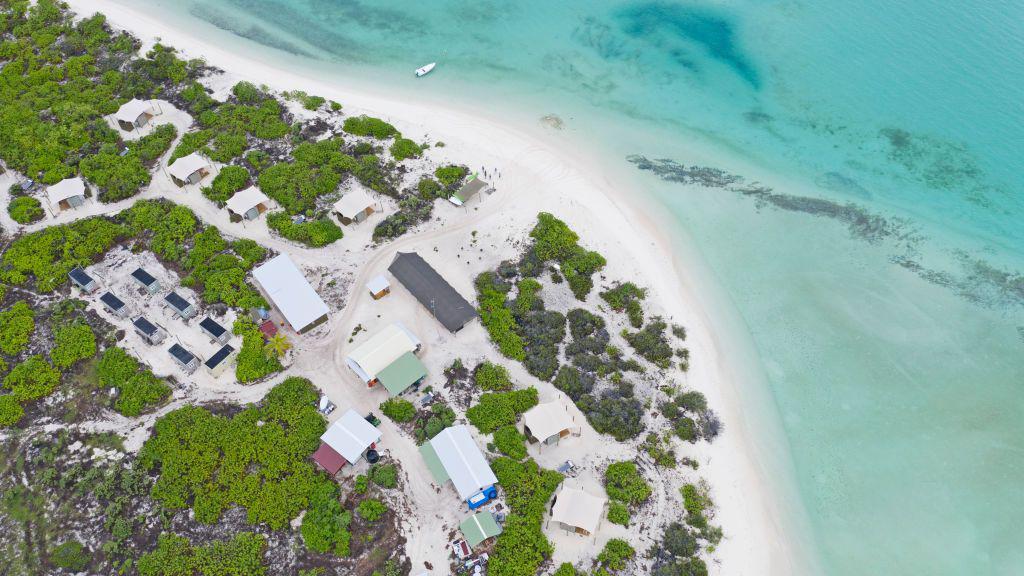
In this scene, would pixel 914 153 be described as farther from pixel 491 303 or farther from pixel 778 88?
pixel 491 303

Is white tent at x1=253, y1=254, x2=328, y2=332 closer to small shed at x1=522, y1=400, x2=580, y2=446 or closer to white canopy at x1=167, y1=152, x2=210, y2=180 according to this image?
white canopy at x1=167, y1=152, x2=210, y2=180

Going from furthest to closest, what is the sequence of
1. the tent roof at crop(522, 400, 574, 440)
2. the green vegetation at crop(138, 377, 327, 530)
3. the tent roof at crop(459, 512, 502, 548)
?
1. the tent roof at crop(522, 400, 574, 440)
2. the green vegetation at crop(138, 377, 327, 530)
3. the tent roof at crop(459, 512, 502, 548)

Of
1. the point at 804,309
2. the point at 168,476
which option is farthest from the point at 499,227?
the point at 168,476

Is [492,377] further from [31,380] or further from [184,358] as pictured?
[31,380]

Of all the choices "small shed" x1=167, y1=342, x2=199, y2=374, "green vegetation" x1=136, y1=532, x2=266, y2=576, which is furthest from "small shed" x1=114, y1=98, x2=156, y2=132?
"green vegetation" x1=136, y1=532, x2=266, y2=576

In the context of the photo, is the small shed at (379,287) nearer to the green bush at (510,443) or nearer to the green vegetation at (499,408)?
the green vegetation at (499,408)

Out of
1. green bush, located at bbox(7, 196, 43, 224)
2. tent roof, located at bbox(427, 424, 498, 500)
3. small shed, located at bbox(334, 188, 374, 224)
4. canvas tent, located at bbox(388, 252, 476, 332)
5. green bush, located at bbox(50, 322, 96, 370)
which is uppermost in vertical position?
small shed, located at bbox(334, 188, 374, 224)

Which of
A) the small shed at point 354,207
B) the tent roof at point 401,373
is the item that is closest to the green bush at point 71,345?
the small shed at point 354,207
